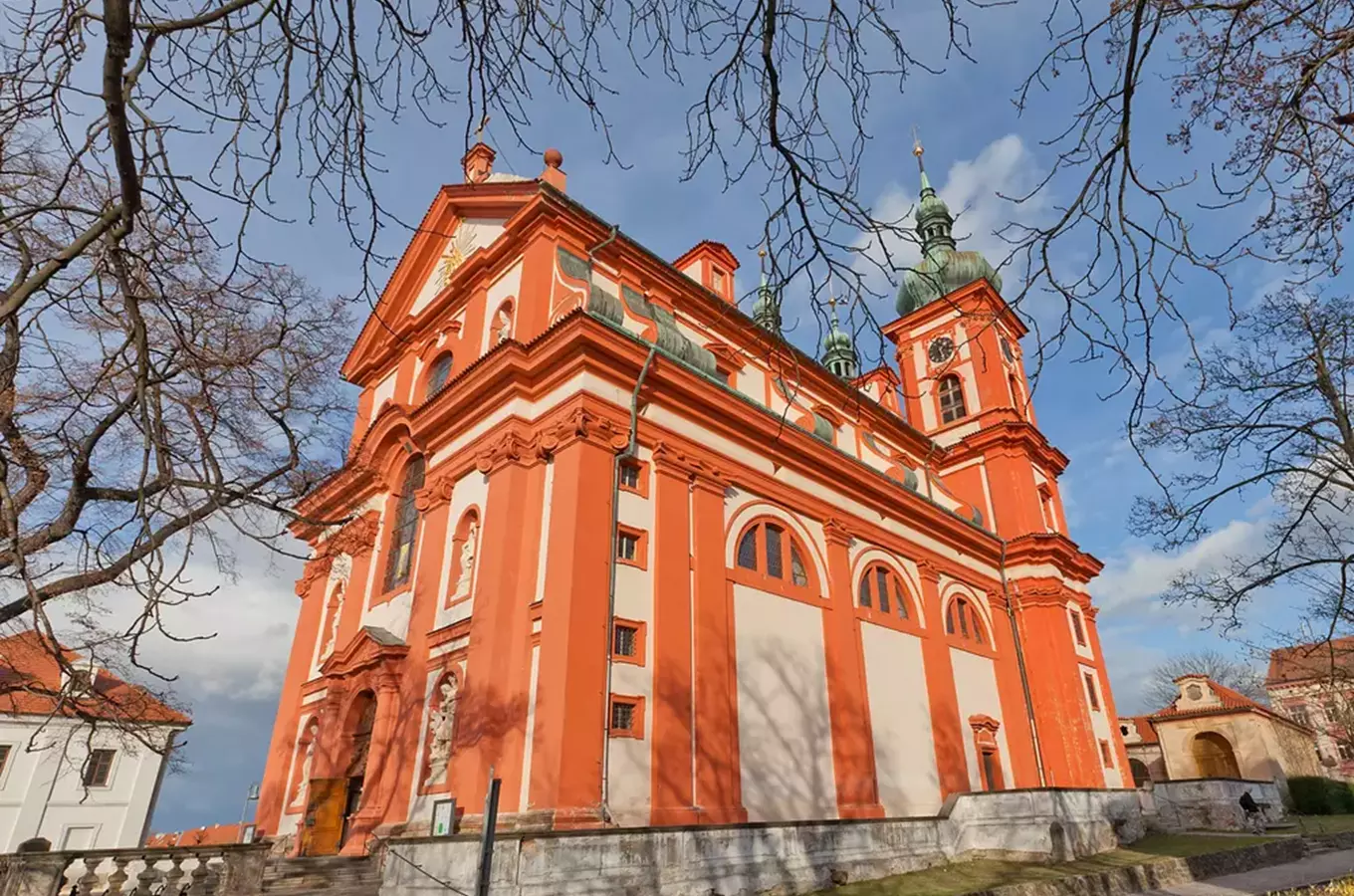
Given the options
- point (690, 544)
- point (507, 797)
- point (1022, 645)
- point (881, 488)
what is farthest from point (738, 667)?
point (1022, 645)

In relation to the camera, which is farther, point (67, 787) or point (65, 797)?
point (67, 787)

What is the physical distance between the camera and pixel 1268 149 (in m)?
3.61

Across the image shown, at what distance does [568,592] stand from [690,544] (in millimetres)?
2809

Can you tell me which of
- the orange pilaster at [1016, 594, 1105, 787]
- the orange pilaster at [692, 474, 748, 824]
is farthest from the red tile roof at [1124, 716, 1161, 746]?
the orange pilaster at [692, 474, 748, 824]

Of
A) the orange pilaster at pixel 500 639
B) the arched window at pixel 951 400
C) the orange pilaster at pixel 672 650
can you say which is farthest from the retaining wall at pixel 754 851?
the arched window at pixel 951 400

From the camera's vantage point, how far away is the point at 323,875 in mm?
11625

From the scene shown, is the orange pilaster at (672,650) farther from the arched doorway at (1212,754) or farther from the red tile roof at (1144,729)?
the red tile roof at (1144,729)

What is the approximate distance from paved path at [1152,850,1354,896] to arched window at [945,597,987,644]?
288 inches

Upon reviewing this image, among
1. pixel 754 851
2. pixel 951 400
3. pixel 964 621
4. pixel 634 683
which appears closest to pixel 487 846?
pixel 754 851

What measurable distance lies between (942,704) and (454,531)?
453 inches

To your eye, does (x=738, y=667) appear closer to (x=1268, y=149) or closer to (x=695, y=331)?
(x=695, y=331)

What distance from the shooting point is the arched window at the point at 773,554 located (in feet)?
47.2

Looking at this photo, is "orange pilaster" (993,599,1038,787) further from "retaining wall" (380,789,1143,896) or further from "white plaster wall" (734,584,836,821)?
"white plaster wall" (734,584,836,821)

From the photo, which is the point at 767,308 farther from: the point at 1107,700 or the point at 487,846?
the point at 1107,700
